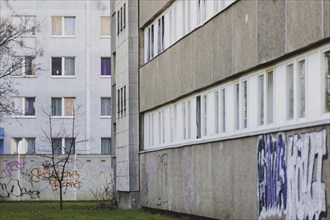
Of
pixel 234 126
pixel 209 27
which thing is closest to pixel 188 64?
pixel 209 27

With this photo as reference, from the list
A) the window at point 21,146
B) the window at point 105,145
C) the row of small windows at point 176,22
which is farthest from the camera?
the window at point 105,145

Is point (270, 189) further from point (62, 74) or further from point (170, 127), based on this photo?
point (62, 74)

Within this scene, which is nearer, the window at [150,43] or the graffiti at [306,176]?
the graffiti at [306,176]

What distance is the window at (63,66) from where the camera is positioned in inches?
2904

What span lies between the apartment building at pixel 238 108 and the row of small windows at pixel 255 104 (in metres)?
0.03

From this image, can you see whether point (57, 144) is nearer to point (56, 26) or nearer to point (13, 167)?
point (56, 26)

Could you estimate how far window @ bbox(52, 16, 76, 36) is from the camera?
2923 inches

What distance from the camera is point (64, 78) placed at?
7394cm

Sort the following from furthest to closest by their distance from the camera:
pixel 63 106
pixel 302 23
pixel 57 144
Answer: pixel 63 106 → pixel 57 144 → pixel 302 23

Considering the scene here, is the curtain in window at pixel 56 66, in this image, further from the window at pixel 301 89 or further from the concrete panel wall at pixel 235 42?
the window at pixel 301 89

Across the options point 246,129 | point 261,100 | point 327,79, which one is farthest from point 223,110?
point 327,79

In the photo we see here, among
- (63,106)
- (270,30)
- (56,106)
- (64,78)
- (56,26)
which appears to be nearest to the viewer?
(270,30)

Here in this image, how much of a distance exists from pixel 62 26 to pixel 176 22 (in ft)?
136

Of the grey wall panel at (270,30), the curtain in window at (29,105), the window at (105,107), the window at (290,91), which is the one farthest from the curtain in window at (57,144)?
the window at (290,91)
